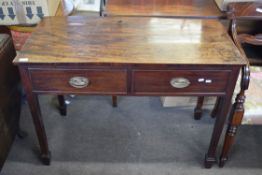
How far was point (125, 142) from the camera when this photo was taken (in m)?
1.65

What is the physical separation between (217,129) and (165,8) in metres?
0.72

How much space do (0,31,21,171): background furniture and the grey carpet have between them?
0.30 feet

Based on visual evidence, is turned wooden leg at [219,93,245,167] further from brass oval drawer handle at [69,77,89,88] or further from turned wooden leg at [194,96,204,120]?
brass oval drawer handle at [69,77,89,88]

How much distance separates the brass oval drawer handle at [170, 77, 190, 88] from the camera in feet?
3.73

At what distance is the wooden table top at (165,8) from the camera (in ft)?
4.87

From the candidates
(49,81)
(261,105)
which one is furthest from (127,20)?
(261,105)

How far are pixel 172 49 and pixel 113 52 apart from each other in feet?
0.82

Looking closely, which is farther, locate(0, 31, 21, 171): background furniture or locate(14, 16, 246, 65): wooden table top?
locate(0, 31, 21, 171): background furniture

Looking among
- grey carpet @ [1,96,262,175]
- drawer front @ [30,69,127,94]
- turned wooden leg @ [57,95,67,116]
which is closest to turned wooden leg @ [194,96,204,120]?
grey carpet @ [1,96,262,175]

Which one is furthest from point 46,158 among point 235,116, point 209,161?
point 235,116

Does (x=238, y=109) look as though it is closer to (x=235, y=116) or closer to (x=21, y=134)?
(x=235, y=116)

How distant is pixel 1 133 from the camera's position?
4.72ft

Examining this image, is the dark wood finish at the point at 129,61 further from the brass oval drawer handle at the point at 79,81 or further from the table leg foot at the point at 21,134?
the table leg foot at the point at 21,134

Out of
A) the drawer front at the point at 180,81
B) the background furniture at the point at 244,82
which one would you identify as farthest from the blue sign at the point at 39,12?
the background furniture at the point at 244,82
